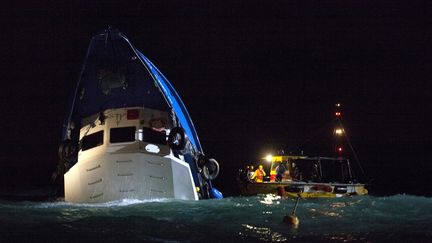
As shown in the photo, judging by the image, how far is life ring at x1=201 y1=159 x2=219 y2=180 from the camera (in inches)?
647

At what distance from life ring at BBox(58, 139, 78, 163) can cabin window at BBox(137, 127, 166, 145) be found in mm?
2353

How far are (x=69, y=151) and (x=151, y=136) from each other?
2835 mm

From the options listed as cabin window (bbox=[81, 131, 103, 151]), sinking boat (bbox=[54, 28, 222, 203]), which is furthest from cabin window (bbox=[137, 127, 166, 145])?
cabin window (bbox=[81, 131, 103, 151])

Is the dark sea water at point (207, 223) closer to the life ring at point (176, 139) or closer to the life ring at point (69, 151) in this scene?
the life ring at point (176, 139)

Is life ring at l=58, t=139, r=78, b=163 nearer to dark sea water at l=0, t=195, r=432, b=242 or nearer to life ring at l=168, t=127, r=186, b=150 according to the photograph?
dark sea water at l=0, t=195, r=432, b=242

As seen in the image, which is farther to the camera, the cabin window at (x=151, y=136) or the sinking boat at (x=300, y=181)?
the sinking boat at (x=300, y=181)

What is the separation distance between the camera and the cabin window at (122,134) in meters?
14.4

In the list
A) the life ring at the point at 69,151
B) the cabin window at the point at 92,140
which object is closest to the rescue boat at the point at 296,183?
the cabin window at the point at 92,140

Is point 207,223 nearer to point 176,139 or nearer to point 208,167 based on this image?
point 176,139

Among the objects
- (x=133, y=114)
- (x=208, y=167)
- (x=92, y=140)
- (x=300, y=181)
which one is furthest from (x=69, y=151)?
(x=300, y=181)

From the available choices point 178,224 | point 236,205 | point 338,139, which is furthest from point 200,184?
point 338,139

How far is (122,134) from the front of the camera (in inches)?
571

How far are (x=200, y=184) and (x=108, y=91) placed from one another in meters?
4.76

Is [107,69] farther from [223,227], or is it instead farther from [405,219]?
[405,219]
